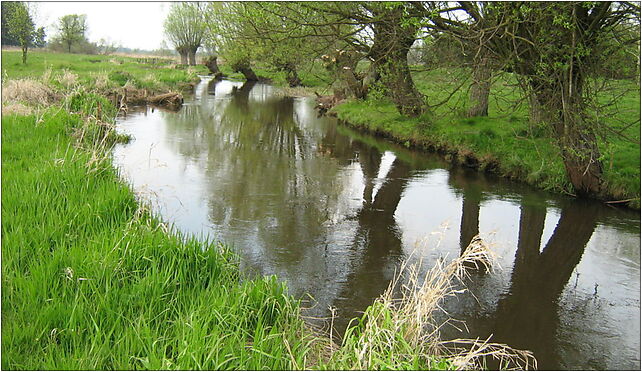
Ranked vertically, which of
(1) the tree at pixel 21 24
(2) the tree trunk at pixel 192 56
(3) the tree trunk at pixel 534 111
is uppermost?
(2) the tree trunk at pixel 192 56

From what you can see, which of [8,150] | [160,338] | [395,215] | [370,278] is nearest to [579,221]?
[395,215]

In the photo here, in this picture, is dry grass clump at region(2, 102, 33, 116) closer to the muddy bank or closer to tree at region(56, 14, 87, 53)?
the muddy bank

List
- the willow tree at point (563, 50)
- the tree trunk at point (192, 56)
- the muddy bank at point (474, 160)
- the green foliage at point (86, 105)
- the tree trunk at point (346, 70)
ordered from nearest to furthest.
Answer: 1. the willow tree at point (563, 50)
2. the muddy bank at point (474, 160)
3. the green foliage at point (86, 105)
4. the tree trunk at point (346, 70)
5. the tree trunk at point (192, 56)

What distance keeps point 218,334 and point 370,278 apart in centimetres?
351

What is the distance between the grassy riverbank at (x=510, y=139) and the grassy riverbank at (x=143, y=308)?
7030 mm

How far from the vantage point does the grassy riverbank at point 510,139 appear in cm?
1117

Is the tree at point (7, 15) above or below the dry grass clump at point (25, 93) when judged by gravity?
above

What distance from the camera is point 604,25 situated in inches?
373

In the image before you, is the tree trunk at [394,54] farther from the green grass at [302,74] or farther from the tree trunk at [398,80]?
the green grass at [302,74]

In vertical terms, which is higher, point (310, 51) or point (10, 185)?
point (310, 51)

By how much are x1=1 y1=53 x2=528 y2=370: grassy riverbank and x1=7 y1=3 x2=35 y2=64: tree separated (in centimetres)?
2639

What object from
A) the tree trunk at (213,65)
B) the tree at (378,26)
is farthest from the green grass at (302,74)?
the tree at (378,26)

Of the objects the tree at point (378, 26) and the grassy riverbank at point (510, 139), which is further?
the tree at point (378, 26)

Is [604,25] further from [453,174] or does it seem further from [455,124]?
[455,124]
